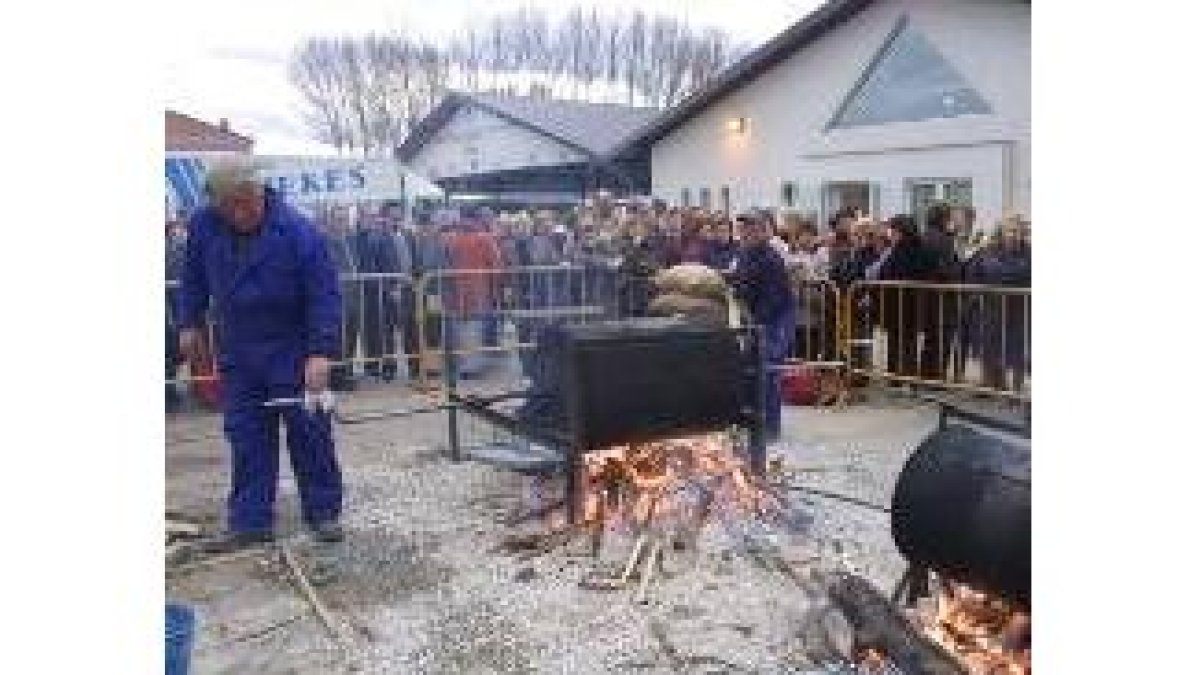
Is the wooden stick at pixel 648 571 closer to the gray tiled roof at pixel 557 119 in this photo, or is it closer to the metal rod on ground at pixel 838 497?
the metal rod on ground at pixel 838 497

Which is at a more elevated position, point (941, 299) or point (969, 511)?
point (941, 299)

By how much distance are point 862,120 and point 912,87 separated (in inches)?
30.7

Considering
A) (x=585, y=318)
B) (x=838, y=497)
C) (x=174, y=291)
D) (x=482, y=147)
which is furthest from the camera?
(x=482, y=147)

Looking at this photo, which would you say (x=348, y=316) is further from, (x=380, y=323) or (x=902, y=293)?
(x=902, y=293)

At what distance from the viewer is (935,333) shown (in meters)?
5.39

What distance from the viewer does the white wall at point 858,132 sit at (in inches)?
155

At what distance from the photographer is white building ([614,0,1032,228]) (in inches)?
163

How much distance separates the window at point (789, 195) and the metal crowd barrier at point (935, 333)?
123 centimetres

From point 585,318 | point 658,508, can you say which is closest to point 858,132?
point 585,318

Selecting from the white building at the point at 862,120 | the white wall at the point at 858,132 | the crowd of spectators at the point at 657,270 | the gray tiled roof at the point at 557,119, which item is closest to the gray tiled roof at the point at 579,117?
the gray tiled roof at the point at 557,119
